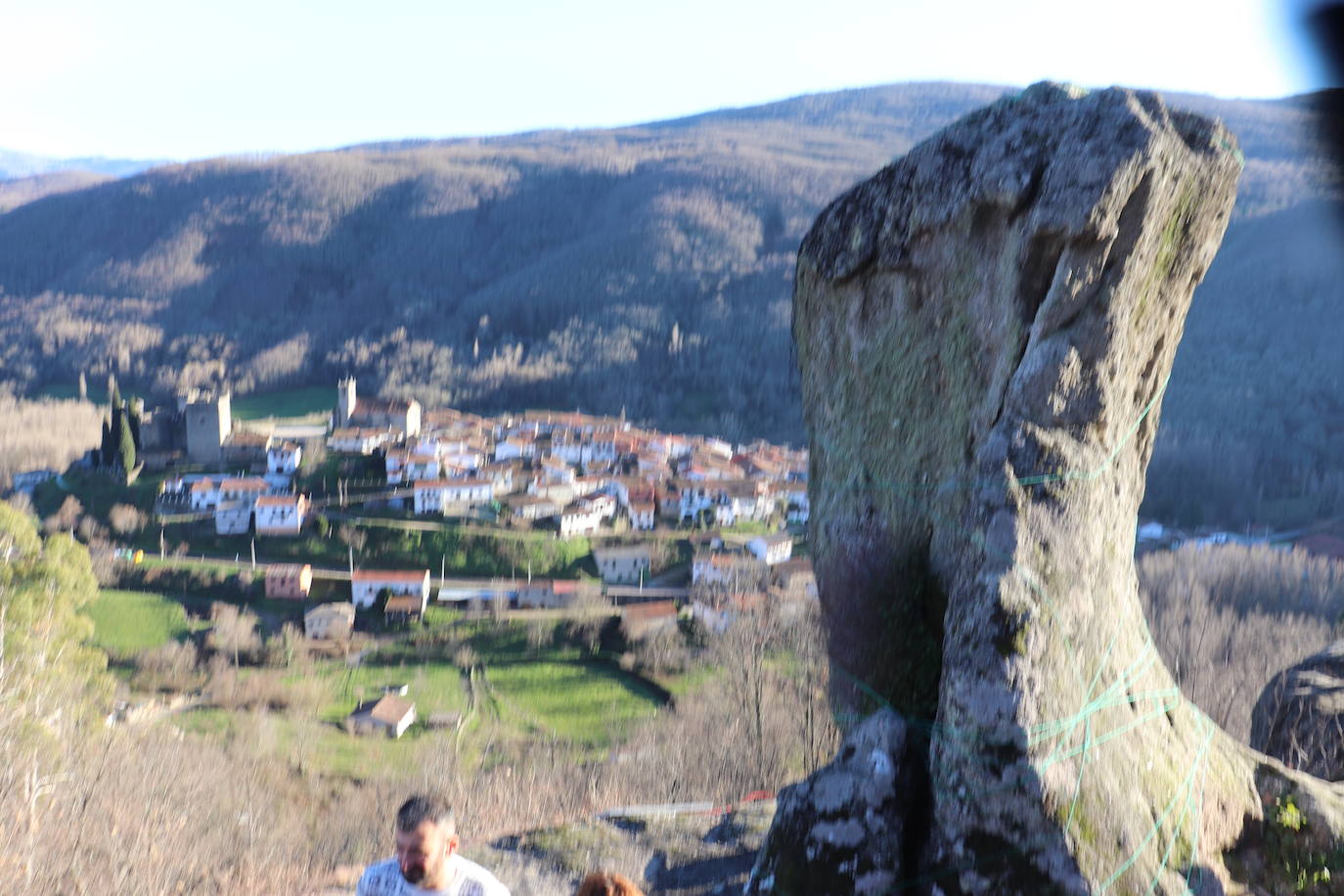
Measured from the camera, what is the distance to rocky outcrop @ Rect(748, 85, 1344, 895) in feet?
10.2

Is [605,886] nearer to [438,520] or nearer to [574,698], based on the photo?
[574,698]

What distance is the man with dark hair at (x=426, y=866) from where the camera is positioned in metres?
3.33

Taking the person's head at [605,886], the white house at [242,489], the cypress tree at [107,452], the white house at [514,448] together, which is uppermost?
the person's head at [605,886]

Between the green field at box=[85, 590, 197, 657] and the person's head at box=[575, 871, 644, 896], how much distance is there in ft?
113

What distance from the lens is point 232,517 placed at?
146ft

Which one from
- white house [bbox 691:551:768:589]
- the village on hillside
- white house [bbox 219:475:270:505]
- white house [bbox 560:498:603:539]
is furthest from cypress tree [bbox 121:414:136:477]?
white house [bbox 691:551:768:589]

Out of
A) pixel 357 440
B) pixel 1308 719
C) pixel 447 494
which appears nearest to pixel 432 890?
pixel 1308 719

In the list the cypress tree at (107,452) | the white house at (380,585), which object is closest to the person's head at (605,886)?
Answer: the white house at (380,585)

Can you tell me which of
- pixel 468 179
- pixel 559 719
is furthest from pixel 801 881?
pixel 468 179

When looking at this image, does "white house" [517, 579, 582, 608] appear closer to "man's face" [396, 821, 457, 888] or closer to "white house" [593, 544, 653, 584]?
"white house" [593, 544, 653, 584]

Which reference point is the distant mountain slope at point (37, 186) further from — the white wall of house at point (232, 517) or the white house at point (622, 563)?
the white house at point (622, 563)

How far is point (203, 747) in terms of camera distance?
76.5 ft

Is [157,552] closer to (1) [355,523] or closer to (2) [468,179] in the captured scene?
(1) [355,523]

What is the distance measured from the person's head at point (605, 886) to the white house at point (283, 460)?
167 feet
